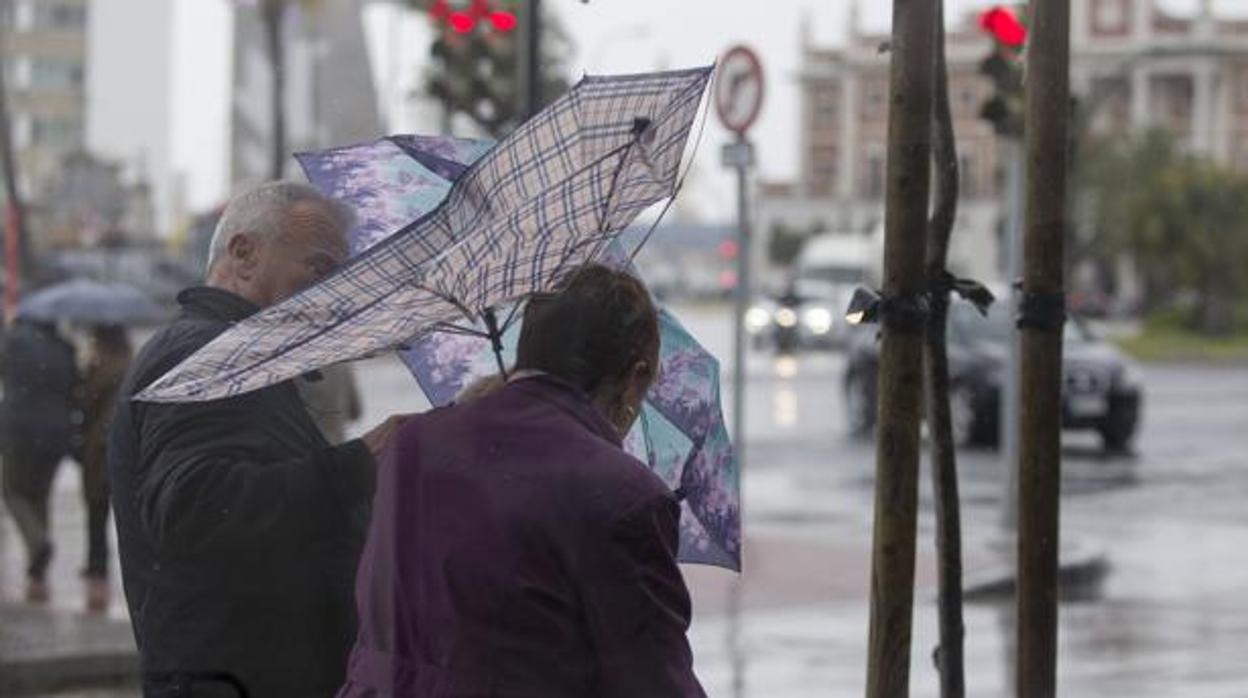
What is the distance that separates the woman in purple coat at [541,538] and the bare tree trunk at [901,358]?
4.25 ft

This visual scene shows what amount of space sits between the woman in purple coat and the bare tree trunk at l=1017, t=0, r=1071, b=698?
1.64 metres

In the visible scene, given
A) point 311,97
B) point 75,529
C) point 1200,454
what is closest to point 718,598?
point 75,529

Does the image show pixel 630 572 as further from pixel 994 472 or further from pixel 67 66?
pixel 67 66

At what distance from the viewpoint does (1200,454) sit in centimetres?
2591

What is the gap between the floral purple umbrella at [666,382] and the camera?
4453mm

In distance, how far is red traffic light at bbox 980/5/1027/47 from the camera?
1311 centimetres

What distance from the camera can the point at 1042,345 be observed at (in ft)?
17.3

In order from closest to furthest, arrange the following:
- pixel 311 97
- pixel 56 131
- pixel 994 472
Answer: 1. pixel 994 472
2. pixel 311 97
3. pixel 56 131

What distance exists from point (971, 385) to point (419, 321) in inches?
865

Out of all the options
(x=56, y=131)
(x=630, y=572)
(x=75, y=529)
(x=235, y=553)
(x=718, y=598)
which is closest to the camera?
(x=630, y=572)

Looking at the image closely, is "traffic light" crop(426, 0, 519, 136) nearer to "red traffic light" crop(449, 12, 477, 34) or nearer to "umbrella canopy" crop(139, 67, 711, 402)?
"red traffic light" crop(449, 12, 477, 34)

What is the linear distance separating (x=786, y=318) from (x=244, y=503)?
166 ft

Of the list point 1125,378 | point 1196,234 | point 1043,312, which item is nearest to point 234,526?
point 1043,312

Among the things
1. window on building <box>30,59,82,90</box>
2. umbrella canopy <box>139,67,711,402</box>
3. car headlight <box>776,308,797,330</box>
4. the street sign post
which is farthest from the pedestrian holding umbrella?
window on building <box>30,59,82,90</box>
